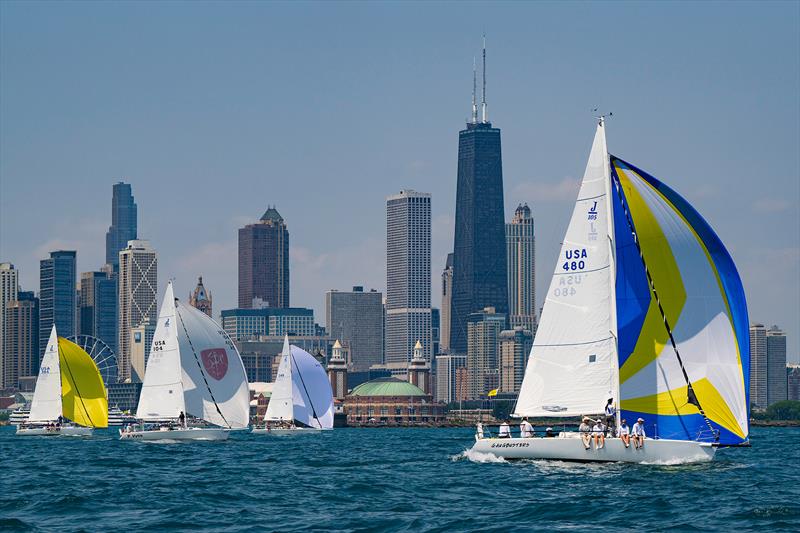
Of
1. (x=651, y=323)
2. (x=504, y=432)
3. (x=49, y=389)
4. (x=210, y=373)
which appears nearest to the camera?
(x=651, y=323)

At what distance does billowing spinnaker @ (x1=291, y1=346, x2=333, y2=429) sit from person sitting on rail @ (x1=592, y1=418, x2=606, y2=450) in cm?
8137

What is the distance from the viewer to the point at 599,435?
163 feet

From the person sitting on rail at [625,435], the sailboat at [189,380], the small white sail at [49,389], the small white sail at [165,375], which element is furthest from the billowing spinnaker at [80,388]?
the person sitting on rail at [625,435]

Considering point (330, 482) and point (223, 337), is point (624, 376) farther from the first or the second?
point (223, 337)

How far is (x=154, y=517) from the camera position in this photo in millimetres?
39344

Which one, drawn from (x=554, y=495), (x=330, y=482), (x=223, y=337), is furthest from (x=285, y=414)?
(x=554, y=495)

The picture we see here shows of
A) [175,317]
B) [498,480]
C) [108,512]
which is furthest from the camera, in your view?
[175,317]

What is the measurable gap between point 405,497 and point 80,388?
7413cm

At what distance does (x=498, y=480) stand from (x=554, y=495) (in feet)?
18.4

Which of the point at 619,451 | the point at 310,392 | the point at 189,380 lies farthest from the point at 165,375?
the point at 310,392

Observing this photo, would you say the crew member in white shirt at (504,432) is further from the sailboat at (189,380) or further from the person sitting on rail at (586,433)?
the sailboat at (189,380)

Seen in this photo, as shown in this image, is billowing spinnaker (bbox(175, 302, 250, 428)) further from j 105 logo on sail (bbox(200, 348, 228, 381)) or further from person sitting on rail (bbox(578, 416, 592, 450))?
→ person sitting on rail (bbox(578, 416, 592, 450))

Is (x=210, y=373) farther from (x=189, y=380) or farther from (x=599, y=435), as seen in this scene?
(x=599, y=435)

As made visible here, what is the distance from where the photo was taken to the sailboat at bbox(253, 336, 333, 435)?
131m
